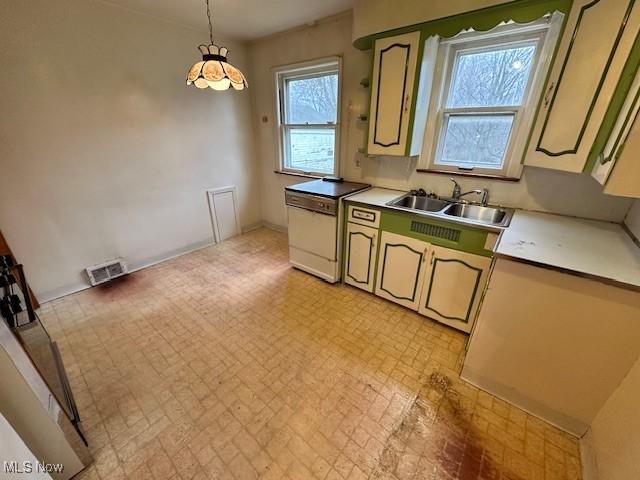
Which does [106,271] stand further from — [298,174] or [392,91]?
[392,91]

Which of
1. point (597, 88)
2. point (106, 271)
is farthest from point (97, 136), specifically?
point (597, 88)

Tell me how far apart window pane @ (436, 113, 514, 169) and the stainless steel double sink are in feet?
1.12

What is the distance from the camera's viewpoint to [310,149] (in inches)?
127

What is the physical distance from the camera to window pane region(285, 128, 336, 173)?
9.89 feet

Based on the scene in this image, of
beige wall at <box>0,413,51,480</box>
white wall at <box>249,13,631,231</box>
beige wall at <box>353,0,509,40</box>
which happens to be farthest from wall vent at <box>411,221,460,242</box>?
beige wall at <box>0,413,51,480</box>

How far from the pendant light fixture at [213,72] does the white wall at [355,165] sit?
131cm

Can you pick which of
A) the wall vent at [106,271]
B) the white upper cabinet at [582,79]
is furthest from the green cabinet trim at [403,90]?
the wall vent at [106,271]

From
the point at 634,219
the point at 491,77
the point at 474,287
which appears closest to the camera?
the point at 634,219

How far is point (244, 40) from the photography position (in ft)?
10.1

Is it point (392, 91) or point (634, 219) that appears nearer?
point (634, 219)

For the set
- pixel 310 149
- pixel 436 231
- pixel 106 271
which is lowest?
pixel 106 271

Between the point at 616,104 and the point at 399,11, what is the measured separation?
1387mm

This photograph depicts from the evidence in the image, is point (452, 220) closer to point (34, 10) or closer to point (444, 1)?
point (444, 1)

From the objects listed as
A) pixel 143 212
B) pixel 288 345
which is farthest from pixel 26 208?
pixel 288 345
